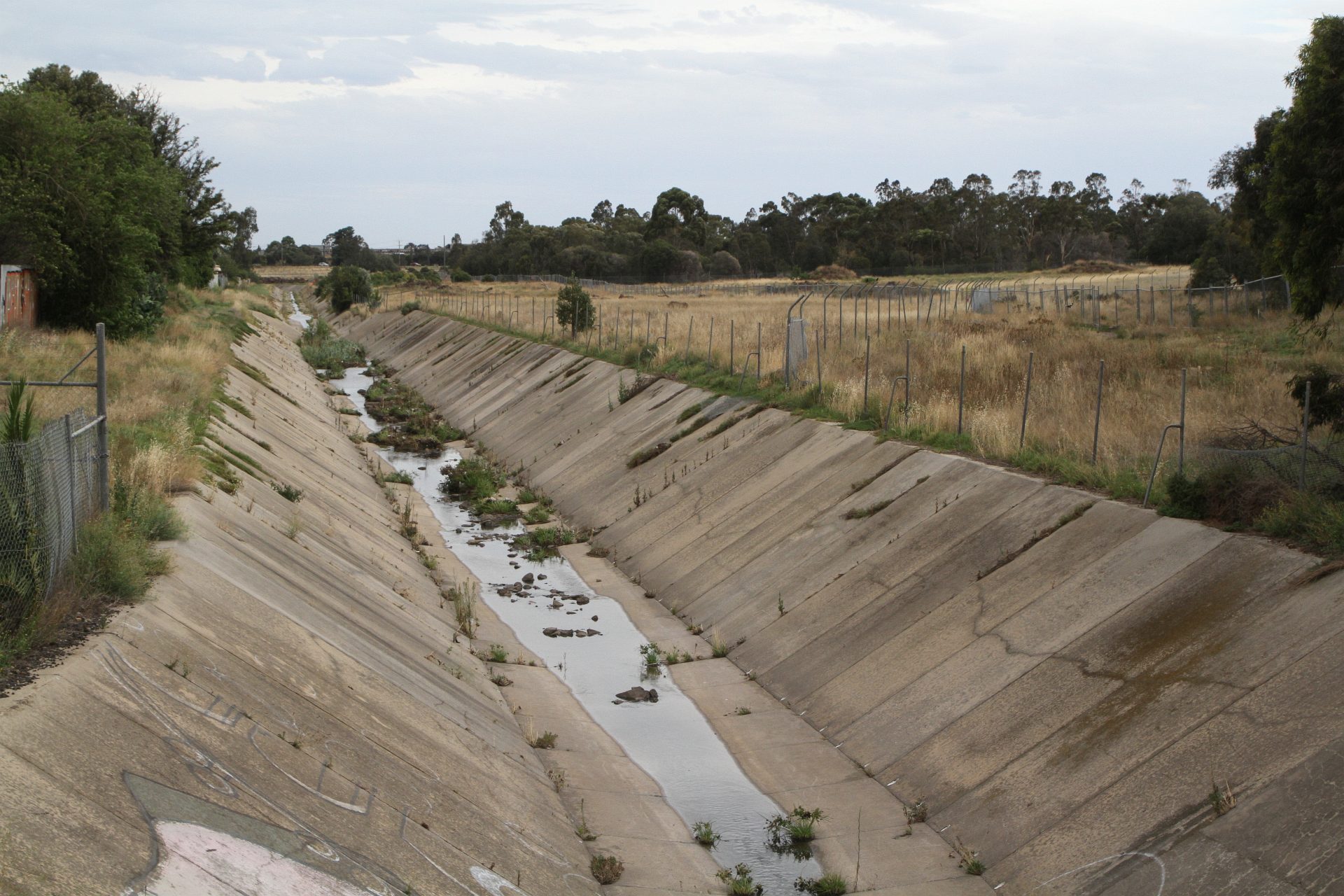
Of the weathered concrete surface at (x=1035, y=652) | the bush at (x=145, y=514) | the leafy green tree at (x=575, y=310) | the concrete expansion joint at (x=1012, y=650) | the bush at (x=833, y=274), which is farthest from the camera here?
the bush at (x=833, y=274)

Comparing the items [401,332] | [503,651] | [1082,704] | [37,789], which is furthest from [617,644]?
[401,332]

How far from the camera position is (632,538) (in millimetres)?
22234

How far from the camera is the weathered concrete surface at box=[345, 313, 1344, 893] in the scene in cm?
891

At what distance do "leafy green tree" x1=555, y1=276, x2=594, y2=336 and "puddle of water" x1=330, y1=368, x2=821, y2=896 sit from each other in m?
21.5

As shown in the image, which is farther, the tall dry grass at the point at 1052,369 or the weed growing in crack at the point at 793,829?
the tall dry grass at the point at 1052,369

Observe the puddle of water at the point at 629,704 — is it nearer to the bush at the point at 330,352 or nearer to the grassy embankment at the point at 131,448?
the grassy embankment at the point at 131,448

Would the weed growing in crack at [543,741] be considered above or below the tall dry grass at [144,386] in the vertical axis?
below

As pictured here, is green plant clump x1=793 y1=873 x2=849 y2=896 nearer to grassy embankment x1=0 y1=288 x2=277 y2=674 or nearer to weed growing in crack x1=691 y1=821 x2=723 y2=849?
weed growing in crack x1=691 y1=821 x2=723 y2=849

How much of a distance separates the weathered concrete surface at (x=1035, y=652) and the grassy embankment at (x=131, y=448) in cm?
739

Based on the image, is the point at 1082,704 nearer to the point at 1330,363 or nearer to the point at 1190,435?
the point at 1190,435

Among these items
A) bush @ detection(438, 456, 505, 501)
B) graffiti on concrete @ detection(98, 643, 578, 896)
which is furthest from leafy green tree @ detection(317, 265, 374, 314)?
graffiti on concrete @ detection(98, 643, 578, 896)

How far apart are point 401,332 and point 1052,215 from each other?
7814 centimetres

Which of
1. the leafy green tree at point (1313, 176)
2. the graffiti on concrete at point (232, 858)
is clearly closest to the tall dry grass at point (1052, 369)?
the leafy green tree at point (1313, 176)

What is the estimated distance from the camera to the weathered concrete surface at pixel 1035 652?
8.91 metres
